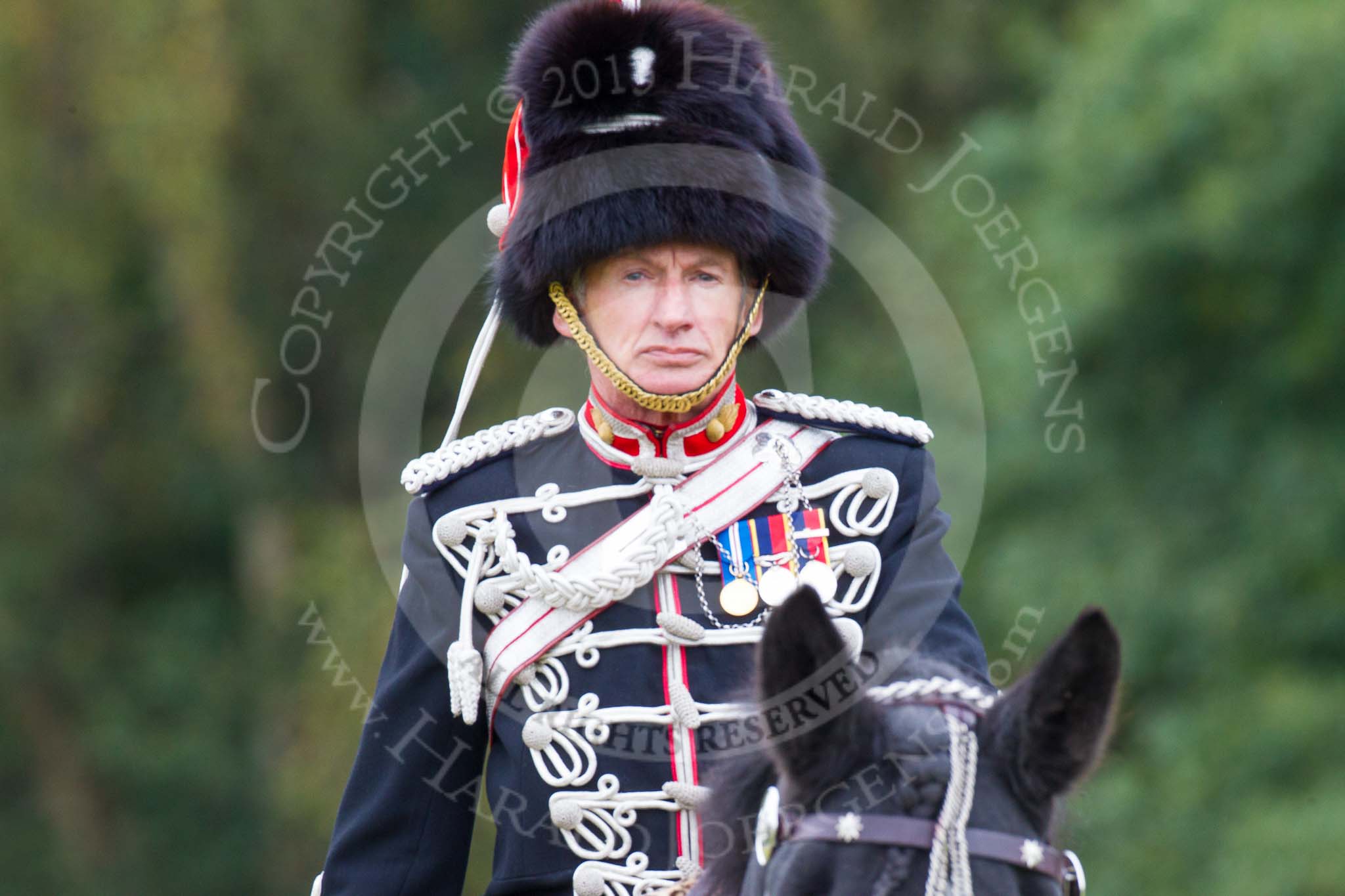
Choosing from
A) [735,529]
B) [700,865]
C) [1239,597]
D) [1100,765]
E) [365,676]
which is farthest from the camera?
[365,676]

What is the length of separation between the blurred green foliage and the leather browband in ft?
17.5

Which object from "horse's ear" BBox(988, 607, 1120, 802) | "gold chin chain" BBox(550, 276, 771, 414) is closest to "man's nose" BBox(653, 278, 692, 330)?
"gold chin chain" BBox(550, 276, 771, 414)

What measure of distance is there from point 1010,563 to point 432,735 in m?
6.70

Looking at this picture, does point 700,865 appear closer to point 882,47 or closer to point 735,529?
point 735,529

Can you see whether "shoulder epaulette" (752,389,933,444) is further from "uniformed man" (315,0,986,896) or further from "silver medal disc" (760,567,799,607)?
"silver medal disc" (760,567,799,607)

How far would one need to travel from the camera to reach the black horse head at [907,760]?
80.7 inches

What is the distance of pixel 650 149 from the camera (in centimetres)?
320

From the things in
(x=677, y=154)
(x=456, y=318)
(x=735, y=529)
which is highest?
(x=456, y=318)

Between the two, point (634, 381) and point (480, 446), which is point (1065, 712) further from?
point (480, 446)

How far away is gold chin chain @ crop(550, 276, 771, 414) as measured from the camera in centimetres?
306

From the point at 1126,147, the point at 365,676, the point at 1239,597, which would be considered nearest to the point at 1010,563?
the point at 1239,597

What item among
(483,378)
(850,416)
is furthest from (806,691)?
(483,378)

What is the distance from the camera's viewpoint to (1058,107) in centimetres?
990

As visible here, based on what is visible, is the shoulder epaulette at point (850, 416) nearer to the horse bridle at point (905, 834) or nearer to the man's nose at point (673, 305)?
the man's nose at point (673, 305)
